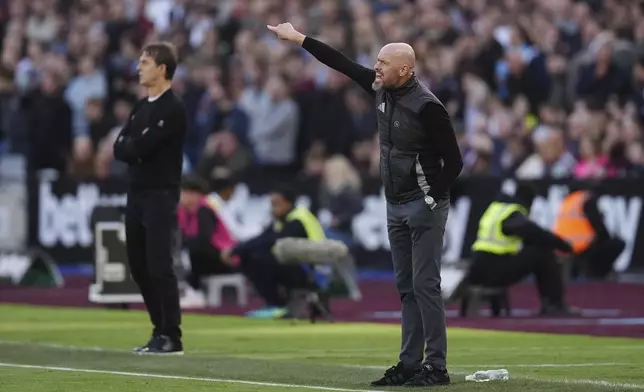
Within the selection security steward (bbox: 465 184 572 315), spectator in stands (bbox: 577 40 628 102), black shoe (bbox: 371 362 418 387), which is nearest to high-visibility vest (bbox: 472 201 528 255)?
security steward (bbox: 465 184 572 315)

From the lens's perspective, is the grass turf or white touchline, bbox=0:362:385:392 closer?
white touchline, bbox=0:362:385:392

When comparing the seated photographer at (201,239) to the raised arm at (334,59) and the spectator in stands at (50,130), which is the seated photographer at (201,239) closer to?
the spectator in stands at (50,130)

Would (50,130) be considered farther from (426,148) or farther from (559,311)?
(426,148)

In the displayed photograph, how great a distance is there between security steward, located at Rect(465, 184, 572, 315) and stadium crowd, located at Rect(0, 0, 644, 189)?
5.09 meters

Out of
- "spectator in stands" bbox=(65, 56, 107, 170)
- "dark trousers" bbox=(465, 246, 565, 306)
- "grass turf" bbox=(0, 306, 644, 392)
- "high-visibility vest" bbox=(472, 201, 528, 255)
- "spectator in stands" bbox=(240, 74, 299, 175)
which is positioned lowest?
"grass turf" bbox=(0, 306, 644, 392)

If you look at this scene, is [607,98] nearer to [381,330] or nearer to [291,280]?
[291,280]

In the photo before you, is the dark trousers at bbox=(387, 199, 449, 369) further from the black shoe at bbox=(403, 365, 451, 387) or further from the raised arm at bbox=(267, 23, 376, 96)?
the raised arm at bbox=(267, 23, 376, 96)

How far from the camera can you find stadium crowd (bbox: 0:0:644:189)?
2545 cm

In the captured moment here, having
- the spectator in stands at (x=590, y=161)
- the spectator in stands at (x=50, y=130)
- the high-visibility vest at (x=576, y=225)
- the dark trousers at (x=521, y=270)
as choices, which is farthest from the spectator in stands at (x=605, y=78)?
the spectator in stands at (x=50, y=130)

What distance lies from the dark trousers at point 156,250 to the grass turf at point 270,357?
1.36 feet

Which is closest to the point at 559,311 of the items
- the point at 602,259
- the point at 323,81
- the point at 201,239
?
the point at 602,259

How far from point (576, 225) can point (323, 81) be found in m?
7.67

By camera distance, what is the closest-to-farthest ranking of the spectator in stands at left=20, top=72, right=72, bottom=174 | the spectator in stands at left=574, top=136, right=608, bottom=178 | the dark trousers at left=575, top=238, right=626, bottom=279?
1. the dark trousers at left=575, top=238, right=626, bottom=279
2. the spectator in stands at left=574, top=136, right=608, bottom=178
3. the spectator in stands at left=20, top=72, right=72, bottom=174

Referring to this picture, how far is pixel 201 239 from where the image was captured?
22156 mm
